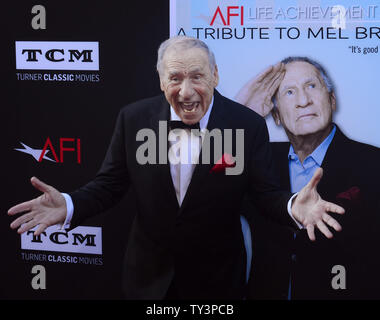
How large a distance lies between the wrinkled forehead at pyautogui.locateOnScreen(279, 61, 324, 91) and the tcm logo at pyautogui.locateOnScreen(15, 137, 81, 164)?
1.14m

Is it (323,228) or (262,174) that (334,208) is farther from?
(262,174)

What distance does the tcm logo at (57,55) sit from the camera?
256 cm

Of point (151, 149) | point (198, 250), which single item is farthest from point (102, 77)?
point (198, 250)

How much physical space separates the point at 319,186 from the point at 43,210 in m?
1.35

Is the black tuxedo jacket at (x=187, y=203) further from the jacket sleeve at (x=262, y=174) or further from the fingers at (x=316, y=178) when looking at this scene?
the fingers at (x=316, y=178)

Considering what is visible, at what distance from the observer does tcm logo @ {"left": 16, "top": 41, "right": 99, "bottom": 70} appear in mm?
2557

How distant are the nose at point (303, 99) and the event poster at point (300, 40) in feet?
0.47

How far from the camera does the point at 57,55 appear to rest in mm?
2594

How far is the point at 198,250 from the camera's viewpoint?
2508mm

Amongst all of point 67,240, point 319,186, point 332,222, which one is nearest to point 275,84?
point 319,186

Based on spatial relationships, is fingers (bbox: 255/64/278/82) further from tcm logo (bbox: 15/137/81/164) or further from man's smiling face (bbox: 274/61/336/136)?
tcm logo (bbox: 15/137/81/164)

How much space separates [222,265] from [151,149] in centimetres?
70

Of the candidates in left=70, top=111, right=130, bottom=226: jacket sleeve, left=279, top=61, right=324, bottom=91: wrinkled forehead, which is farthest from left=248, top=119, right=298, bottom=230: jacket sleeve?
left=70, top=111, right=130, bottom=226: jacket sleeve

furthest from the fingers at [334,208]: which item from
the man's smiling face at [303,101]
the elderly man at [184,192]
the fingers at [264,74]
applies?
the fingers at [264,74]
